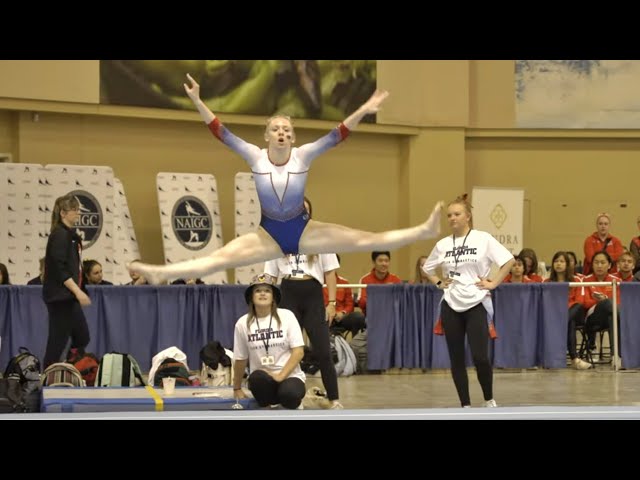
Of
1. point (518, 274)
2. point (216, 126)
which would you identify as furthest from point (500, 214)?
point (216, 126)

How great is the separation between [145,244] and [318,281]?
7.26 meters

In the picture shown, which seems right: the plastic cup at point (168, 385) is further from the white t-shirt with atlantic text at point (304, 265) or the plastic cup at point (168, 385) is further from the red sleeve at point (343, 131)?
the red sleeve at point (343, 131)

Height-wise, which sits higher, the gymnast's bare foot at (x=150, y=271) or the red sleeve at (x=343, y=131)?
the red sleeve at (x=343, y=131)

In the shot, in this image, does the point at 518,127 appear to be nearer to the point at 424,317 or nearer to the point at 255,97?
the point at 255,97

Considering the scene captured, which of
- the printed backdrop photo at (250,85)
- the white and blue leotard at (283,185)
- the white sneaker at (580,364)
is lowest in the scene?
the white sneaker at (580,364)

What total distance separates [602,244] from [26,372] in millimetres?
6884

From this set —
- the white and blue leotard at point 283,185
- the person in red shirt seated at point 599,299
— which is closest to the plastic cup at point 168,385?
the white and blue leotard at point 283,185

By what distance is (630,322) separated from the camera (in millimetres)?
10336

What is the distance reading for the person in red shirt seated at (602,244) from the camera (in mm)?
11484

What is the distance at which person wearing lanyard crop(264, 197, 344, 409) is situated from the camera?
286 inches

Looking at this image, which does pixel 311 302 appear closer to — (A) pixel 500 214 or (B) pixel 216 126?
(B) pixel 216 126

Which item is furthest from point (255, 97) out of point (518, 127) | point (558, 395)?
point (558, 395)

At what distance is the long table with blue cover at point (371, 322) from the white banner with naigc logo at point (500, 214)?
4051mm

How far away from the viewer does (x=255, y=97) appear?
47.9 ft
